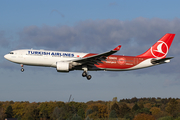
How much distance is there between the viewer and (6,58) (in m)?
42.4

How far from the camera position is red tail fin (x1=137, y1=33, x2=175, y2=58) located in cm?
4537

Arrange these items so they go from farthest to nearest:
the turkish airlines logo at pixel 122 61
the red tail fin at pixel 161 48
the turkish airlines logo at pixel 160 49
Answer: the turkish airlines logo at pixel 160 49, the red tail fin at pixel 161 48, the turkish airlines logo at pixel 122 61

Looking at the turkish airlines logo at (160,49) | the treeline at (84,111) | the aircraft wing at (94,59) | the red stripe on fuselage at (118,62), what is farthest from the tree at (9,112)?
the turkish airlines logo at (160,49)

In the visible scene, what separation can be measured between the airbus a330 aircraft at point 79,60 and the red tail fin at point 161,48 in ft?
3.95

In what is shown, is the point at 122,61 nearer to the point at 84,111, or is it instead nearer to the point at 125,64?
the point at 125,64

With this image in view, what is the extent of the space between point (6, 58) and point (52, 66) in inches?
301

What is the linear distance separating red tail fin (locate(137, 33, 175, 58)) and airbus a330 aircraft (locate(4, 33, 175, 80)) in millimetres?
1205

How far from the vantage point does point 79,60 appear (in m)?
39.7

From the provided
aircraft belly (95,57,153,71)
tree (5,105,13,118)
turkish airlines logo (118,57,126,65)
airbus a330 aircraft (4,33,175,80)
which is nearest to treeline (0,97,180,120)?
tree (5,105,13,118)

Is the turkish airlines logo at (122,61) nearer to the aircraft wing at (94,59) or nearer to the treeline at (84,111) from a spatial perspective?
the aircraft wing at (94,59)

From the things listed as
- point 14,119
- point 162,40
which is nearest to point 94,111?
point 14,119

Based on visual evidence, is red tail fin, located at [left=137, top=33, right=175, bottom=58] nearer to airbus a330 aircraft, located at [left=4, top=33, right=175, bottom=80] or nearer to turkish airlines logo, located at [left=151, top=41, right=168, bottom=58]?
turkish airlines logo, located at [left=151, top=41, right=168, bottom=58]

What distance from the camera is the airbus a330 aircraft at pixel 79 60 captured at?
132 feet

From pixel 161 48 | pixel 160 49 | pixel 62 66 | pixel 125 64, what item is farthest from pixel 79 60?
pixel 161 48
